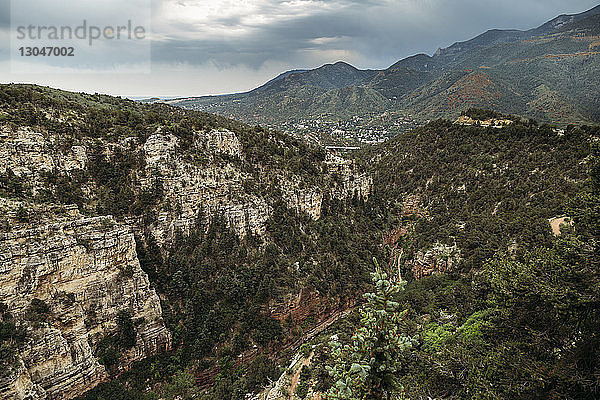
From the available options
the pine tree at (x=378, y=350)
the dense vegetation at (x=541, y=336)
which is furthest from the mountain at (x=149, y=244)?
the pine tree at (x=378, y=350)

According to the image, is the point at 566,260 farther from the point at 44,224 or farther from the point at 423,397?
the point at 44,224

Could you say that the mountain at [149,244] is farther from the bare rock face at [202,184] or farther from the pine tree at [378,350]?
the pine tree at [378,350]

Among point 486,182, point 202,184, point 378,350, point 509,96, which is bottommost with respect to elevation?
point 378,350

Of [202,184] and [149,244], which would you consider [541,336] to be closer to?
[149,244]

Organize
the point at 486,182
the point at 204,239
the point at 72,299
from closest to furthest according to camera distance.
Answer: the point at 72,299 → the point at 204,239 → the point at 486,182

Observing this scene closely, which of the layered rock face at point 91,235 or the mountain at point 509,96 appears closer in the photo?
the layered rock face at point 91,235

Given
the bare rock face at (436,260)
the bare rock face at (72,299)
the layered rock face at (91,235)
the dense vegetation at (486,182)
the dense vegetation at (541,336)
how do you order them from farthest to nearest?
1. the bare rock face at (436,260)
2. the dense vegetation at (486,182)
3. the layered rock face at (91,235)
4. the bare rock face at (72,299)
5. the dense vegetation at (541,336)

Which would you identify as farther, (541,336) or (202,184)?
(202,184)

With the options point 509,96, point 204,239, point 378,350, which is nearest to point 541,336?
point 378,350

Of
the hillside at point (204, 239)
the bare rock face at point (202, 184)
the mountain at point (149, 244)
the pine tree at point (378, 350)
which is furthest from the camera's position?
the bare rock face at point (202, 184)

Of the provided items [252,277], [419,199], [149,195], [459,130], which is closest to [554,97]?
[459,130]
